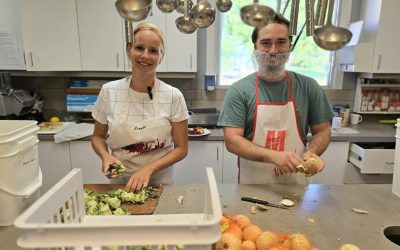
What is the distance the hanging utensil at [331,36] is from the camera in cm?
67

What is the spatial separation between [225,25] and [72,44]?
1.39 metres

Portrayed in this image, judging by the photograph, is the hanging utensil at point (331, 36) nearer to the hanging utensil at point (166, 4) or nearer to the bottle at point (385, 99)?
the hanging utensil at point (166, 4)

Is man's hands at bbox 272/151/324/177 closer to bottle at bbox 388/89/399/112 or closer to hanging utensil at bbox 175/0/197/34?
hanging utensil at bbox 175/0/197/34

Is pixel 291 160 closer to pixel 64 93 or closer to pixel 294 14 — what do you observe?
pixel 294 14

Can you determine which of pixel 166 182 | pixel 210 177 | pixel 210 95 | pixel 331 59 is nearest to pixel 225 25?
pixel 210 95

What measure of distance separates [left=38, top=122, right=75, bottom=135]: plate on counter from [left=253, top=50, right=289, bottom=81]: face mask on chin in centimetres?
170

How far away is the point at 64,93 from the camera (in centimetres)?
280

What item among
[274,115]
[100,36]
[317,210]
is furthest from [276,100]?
[100,36]

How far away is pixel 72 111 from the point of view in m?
2.62

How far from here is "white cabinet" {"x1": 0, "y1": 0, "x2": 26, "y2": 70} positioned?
7.77 feet

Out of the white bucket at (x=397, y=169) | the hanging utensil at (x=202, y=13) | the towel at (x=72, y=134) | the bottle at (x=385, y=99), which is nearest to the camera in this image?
the hanging utensil at (x=202, y=13)

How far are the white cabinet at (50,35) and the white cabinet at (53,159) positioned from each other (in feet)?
2.12

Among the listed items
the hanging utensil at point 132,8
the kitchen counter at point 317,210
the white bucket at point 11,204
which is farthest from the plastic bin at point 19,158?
the hanging utensil at point 132,8

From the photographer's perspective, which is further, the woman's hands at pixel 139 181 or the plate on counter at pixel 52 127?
the plate on counter at pixel 52 127
